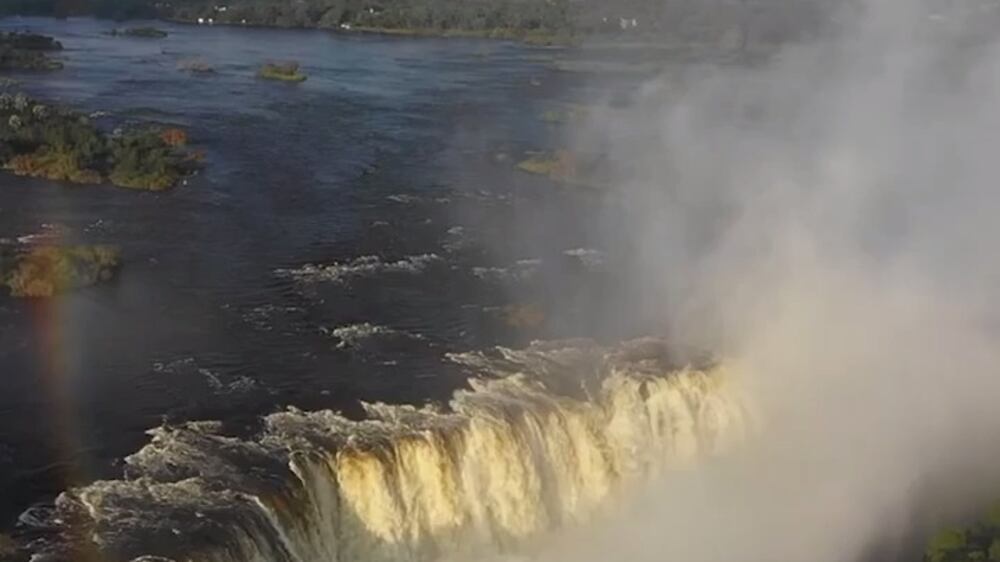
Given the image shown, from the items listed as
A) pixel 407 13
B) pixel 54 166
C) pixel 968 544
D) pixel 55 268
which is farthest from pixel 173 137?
pixel 407 13

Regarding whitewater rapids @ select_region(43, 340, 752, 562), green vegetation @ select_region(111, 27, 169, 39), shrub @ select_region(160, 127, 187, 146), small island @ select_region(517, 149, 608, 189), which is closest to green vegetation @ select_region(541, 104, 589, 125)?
small island @ select_region(517, 149, 608, 189)

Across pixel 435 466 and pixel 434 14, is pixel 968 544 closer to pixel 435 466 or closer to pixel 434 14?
pixel 435 466

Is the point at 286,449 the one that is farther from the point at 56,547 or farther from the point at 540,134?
the point at 540,134

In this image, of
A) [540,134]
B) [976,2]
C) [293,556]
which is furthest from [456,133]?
[293,556]

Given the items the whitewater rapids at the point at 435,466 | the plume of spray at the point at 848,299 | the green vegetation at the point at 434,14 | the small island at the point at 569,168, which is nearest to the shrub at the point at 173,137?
the small island at the point at 569,168

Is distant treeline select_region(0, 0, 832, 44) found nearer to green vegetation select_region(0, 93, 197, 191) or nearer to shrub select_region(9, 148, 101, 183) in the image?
green vegetation select_region(0, 93, 197, 191)

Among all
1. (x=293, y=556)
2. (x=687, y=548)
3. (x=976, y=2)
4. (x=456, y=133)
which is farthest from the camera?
(x=456, y=133)

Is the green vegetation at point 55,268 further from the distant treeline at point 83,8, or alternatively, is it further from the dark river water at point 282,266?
the distant treeline at point 83,8
